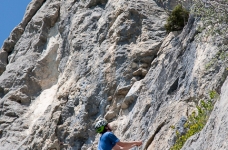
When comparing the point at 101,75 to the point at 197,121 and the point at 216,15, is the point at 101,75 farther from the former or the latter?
the point at 197,121

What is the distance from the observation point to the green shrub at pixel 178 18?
2012 cm

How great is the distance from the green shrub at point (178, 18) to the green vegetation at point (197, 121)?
6550 mm

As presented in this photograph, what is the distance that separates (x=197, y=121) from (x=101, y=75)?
27.7ft

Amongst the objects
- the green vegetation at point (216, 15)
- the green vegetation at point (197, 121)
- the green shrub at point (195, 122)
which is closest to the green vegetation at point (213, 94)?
the green vegetation at point (197, 121)

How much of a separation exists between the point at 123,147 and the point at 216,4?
429cm

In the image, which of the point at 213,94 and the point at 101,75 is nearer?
the point at 213,94

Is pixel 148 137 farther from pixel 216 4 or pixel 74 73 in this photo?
pixel 74 73

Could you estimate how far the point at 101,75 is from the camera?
21.5 metres

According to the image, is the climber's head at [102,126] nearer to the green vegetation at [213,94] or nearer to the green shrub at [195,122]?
the green shrub at [195,122]

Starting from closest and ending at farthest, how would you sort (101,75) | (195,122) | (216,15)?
(195,122)
(216,15)
(101,75)

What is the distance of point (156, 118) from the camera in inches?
627

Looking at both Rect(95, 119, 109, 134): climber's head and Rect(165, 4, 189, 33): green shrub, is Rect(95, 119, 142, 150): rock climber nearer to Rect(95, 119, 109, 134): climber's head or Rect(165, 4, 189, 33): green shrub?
Rect(95, 119, 109, 134): climber's head

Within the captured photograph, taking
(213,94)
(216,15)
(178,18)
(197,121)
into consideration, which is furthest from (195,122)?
(178,18)

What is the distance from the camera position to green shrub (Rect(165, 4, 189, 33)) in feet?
66.0
